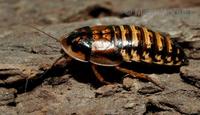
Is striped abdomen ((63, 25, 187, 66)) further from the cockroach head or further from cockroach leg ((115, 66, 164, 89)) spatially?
cockroach leg ((115, 66, 164, 89))

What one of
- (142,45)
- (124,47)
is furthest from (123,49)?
(142,45)

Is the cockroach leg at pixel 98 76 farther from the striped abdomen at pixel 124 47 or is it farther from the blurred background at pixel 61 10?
Result: the blurred background at pixel 61 10

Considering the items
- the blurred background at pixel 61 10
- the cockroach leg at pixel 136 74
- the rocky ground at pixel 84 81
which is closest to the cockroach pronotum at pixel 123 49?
the cockroach leg at pixel 136 74

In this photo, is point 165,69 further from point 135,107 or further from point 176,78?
point 135,107

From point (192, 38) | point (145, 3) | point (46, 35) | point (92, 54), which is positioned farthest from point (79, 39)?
point (145, 3)

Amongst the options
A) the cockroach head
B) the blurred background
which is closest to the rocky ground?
the cockroach head
